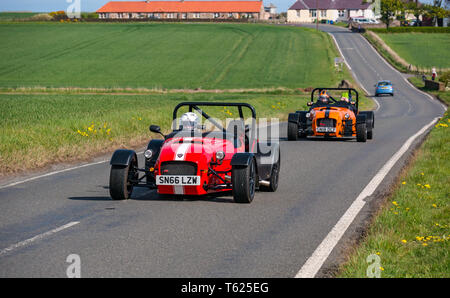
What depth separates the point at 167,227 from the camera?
28.4 feet

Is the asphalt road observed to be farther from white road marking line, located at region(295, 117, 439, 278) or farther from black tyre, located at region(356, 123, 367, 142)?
black tyre, located at region(356, 123, 367, 142)

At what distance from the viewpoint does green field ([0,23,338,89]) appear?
68000mm

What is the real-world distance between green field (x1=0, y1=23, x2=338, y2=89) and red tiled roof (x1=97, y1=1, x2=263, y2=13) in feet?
126

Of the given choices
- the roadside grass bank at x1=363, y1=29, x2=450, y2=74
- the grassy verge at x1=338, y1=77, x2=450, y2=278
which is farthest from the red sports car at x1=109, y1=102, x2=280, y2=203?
the roadside grass bank at x1=363, y1=29, x2=450, y2=74

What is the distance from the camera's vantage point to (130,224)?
881cm

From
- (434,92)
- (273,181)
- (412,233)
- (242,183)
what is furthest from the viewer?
(434,92)

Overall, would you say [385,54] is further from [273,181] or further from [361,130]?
[273,181]

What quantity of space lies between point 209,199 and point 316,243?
3.32m

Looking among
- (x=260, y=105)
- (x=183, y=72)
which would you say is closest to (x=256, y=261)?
(x=260, y=105)

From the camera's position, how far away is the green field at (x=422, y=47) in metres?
86.9

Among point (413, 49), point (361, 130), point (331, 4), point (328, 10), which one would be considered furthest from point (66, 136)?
point (331, 4)

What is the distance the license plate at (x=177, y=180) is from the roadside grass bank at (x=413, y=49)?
7406 cm

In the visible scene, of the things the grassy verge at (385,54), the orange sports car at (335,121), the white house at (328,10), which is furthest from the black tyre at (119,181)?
the white house at (328,10)

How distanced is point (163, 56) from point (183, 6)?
7839 centimetres
